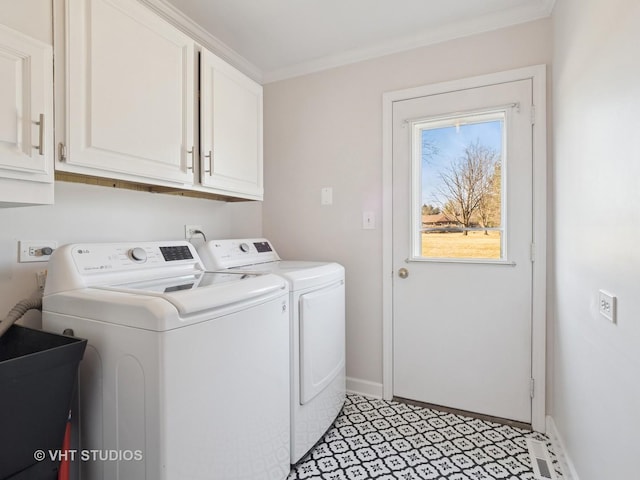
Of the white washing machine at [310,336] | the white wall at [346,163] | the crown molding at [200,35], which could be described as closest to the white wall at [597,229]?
the white wall at [346,163]

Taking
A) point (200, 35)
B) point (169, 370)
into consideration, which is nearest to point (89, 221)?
point (169, 370)

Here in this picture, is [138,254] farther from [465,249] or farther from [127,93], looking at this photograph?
[465,249]

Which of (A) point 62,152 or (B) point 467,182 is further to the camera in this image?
(B) point 467,182

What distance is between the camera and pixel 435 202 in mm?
2240

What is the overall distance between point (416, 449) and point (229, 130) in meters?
2.01

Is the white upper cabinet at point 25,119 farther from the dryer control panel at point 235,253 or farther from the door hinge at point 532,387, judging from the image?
the door hinge at point 532,387

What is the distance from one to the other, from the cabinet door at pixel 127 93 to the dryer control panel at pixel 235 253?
446mm

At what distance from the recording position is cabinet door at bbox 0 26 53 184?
1.05 meters

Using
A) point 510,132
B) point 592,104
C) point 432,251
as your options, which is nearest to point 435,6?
point 510,132

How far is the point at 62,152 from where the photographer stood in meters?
1.22

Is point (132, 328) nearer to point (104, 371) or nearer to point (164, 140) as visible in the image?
point (104, 371)

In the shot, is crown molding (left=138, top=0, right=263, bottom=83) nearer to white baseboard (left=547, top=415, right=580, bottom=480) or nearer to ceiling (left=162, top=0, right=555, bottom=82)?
ceiling (left=162, top=0, right=555, bottom=82)

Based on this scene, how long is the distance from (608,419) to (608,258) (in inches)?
21.6

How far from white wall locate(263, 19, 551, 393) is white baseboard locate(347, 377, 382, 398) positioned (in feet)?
0.10
